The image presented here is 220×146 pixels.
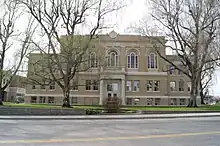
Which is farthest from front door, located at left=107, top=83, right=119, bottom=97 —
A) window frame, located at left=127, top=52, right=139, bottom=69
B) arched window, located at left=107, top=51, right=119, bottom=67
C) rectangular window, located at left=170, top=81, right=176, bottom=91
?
rectangular window, located at left=170, top=81, right=176, bottom=91

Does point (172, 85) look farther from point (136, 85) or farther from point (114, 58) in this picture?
point (114, 58)

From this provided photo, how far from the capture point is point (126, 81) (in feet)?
197

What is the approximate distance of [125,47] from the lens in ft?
201

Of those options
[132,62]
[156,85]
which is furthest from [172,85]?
[132,62]

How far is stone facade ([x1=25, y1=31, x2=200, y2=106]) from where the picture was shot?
58.7 metres

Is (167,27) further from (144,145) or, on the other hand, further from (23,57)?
(144,145)

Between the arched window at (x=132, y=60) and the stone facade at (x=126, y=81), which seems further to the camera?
Answer: the arched window at (x=132, y=60)

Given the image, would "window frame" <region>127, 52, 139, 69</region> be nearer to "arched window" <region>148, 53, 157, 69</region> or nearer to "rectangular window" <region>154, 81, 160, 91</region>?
"arched window" <region>148, 53, 157, 69</region>

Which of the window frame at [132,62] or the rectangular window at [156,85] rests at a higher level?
the window frame at [132,62]

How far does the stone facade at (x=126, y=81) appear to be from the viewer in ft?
193

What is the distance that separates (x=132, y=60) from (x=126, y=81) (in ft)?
15.9

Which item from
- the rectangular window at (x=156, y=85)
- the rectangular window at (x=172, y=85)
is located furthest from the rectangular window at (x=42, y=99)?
the rectangular window at (x=172, y=85)

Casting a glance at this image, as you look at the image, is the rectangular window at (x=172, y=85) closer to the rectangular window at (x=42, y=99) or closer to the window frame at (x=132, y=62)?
the window frame at (x=132, y=62)

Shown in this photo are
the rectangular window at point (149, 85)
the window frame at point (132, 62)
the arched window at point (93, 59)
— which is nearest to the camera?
the arched window at point (93, 59)
